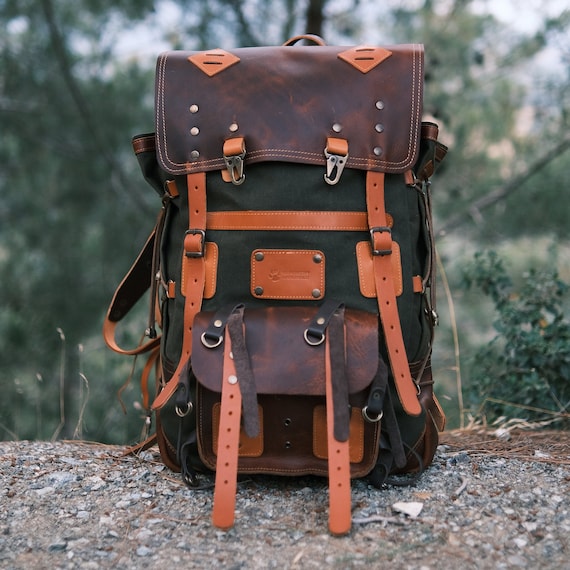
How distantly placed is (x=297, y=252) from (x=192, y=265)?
0.29 metres

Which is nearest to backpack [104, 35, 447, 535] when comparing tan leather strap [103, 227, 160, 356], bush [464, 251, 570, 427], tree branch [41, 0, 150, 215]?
tan leather strap [103, 227, 160, 356]

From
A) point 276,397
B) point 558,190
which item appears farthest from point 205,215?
point 558,190

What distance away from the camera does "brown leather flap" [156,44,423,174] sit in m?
1.87

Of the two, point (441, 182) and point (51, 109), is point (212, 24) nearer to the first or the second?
point (51, 109)

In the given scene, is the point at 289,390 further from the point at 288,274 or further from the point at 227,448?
the point at 288,274

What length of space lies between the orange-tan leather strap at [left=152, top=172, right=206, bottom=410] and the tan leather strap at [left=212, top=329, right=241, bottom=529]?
0.19m

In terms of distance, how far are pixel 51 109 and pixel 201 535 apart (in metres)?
3.77

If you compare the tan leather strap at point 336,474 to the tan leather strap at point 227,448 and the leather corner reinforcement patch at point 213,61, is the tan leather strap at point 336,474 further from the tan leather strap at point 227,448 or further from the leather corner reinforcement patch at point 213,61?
the leather corner reinforcement patch at point 213,61

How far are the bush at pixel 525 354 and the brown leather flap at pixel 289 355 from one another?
101cm

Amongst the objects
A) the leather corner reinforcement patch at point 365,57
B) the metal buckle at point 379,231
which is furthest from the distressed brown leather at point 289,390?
the leather corner reinforcement patch at point 365,57

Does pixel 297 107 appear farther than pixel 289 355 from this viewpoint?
Yes

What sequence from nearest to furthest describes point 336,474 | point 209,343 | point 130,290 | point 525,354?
1. point 336,474
2. point 209,343
3. point 130,290
4. point 525,354

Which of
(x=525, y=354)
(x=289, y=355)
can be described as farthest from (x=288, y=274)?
(x=525, y=354)

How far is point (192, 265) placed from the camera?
74.7 inches
